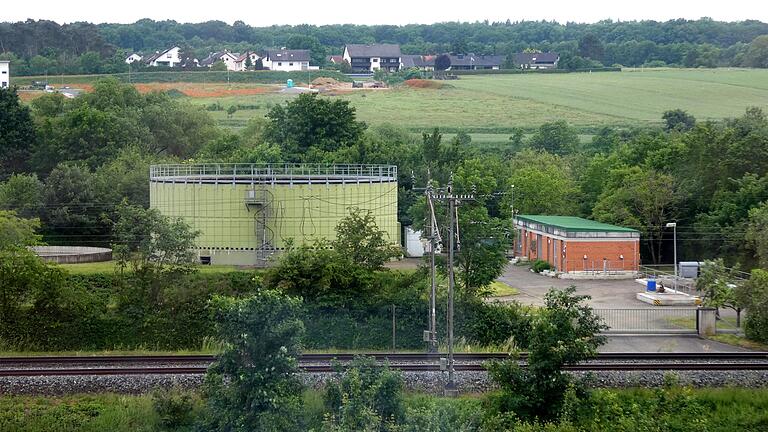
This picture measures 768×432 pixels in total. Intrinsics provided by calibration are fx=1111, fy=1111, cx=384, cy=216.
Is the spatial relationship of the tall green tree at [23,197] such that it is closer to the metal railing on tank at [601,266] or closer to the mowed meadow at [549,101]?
the metal railing on tank at [601,266]

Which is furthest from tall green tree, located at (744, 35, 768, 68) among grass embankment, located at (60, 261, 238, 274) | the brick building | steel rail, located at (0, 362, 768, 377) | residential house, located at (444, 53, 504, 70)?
steel rail, located at (0, 362, 768, 377)

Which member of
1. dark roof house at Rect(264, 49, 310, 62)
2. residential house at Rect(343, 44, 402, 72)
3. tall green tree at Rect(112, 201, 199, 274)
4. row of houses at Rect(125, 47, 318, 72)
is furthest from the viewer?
residential house at Rect(343, 44, 402, 72)

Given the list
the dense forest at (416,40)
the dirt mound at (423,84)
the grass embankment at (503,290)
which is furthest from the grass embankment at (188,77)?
the grass embankment at (503,290)

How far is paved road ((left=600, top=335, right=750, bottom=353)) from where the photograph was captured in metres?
26.1

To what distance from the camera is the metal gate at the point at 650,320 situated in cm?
2855

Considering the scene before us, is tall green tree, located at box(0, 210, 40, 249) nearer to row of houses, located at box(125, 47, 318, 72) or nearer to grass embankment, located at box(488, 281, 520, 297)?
grass embankment, located at box(488, 281, 520, 297)

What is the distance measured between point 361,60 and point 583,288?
94844mm

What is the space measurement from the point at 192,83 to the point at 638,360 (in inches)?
3146

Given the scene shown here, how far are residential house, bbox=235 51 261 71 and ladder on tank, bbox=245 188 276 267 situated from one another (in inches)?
2942

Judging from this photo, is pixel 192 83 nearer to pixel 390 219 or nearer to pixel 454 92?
pixel 454 92

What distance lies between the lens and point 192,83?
99.4m

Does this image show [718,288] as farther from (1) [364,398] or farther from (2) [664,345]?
(1) [364,398]

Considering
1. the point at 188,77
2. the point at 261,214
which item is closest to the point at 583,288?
the point at 261,214

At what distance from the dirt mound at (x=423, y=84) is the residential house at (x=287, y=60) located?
12551mm
